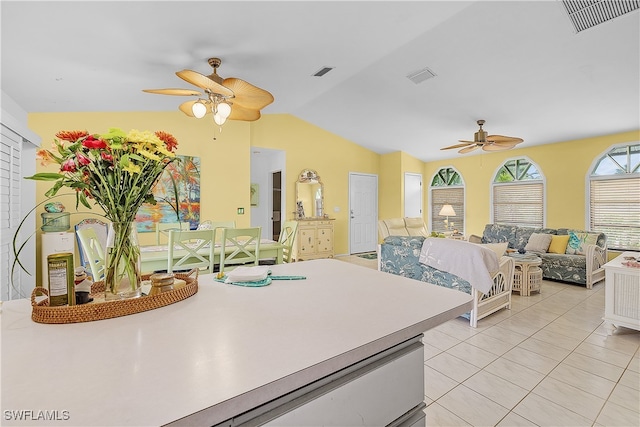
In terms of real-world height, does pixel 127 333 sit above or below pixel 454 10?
below

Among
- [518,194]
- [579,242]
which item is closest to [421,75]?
[579,242]

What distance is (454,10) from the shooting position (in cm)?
282

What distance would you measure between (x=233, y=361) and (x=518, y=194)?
7.26 m

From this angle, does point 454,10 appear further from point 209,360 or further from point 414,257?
point 209,360

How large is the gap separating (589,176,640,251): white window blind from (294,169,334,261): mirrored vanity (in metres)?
4.95

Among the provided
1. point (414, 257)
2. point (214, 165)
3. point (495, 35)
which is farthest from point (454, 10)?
point (214, 165)

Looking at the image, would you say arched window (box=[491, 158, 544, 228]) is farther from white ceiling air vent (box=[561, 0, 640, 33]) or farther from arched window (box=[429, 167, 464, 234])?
white ceiling air vent (box=[561, 0, 640, 33])

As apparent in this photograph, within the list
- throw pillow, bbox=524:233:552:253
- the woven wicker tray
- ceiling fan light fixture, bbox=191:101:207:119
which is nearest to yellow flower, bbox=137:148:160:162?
the woven wicker tray

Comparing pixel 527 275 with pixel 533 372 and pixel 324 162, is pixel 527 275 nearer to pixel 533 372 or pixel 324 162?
pixel 533 372

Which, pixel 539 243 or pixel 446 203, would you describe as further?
pixel 446 203

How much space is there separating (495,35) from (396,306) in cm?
348

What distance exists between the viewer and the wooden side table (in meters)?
3.97

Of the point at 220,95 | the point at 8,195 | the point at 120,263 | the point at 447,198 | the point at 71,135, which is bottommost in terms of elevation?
the point at 120,263

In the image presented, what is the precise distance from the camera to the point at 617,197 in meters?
5.05
